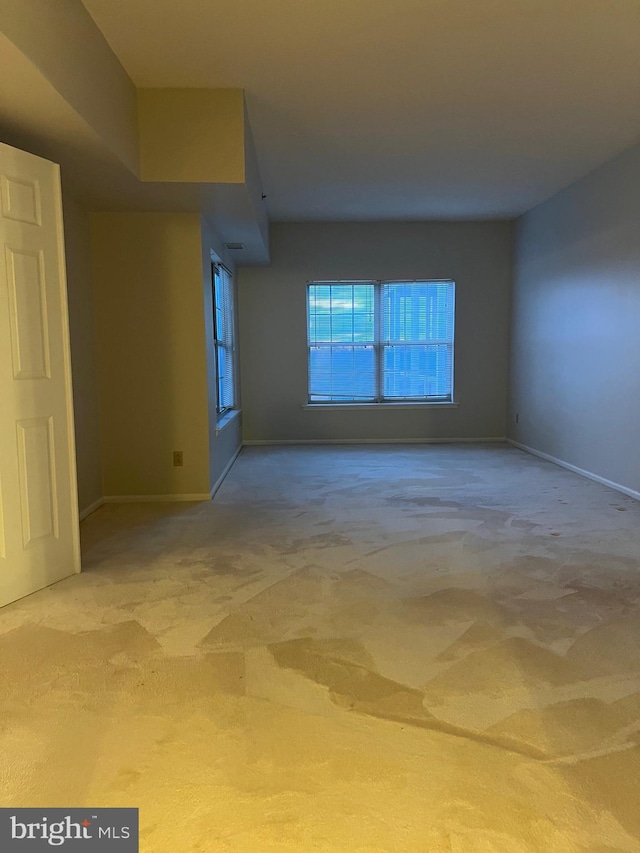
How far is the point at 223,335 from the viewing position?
5.84 m

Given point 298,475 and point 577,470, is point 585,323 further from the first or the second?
point 298,475

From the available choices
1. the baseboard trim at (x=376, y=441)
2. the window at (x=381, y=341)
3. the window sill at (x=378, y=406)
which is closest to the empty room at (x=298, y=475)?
the baseboard trim at (x=376, y=441)

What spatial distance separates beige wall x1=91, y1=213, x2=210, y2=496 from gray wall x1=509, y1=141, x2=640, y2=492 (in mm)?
3342

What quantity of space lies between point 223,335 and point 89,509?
233 cm

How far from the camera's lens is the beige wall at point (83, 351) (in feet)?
13.0

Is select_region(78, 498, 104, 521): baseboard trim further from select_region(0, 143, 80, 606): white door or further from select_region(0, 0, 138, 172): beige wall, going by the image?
select_region(0, 0, 138, 172): beige wall

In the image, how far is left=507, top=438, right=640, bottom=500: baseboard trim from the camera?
458cm

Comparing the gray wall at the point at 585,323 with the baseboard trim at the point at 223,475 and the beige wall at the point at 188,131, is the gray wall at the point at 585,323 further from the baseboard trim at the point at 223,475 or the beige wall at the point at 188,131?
the baseboard trim at the point at 223,475

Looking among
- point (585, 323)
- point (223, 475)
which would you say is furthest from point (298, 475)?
point (585, 323)

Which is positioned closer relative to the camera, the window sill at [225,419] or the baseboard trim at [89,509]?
the baseboard trim at [89,509]

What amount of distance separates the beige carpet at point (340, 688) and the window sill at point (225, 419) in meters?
1.59

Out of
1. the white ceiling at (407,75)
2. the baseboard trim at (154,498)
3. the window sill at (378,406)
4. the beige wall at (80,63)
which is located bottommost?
the baseboard trim at (154,498)

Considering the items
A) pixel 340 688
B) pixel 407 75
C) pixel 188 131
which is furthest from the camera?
pixel 188 131

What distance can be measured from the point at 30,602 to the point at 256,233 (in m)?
Answer: 3.63
